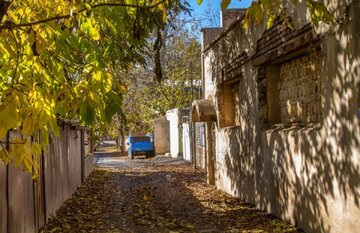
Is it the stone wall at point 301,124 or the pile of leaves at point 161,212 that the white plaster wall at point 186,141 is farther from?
the stone wall at point 301,124

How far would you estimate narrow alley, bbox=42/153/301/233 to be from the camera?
982 cm

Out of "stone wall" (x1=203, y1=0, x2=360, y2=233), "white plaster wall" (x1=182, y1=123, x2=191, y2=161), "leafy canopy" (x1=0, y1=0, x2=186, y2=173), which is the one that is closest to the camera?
"leafy canopy" (x1=0, y1=0, x2=186, y2=173)

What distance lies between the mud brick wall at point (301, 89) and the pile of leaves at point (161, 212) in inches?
77.6

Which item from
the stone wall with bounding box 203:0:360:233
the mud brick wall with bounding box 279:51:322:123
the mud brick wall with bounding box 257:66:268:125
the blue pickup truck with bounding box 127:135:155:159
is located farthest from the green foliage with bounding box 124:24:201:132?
the mud brick wall with bounding box 279:51:322:123

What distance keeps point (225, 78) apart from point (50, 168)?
5.38m

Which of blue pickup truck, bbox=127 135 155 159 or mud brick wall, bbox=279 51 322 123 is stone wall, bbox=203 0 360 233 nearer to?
mud brick wall, bbox=279 51 322 123

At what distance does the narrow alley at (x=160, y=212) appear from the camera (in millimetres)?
9820

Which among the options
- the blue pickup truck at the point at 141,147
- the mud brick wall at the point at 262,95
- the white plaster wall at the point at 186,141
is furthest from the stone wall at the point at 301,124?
the blue pickup truck at the point at 141,147

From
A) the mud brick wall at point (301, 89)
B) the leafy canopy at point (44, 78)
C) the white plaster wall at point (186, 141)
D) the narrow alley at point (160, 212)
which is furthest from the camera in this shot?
the white plaster wall at point (186, 141)

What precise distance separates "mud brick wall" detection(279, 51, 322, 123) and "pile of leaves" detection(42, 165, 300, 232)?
1.97 m

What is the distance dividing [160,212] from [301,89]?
4.47 m

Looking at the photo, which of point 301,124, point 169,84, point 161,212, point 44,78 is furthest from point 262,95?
point 169,84

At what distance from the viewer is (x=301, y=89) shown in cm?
940

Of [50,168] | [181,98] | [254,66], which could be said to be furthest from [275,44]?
[181,98]
